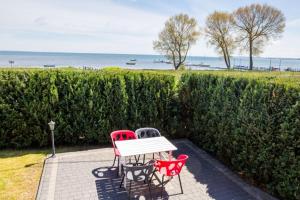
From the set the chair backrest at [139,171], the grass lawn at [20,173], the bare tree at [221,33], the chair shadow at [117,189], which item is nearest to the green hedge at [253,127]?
the chair shadow at [117,189]

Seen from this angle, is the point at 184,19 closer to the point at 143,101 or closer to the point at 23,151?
the point at 143,101

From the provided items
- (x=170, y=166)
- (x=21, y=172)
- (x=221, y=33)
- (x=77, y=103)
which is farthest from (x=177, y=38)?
(x=170, y=166)

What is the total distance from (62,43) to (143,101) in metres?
19.1

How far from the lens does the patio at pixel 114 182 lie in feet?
15.3

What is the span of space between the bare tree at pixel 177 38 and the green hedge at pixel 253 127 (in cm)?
2764

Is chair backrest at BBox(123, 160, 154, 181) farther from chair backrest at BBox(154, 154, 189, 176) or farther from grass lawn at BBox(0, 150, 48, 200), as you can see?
grass lawn at BBox(0, 150, 48, 200)

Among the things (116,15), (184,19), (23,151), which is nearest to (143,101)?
(23,151)

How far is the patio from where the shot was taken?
465 cm

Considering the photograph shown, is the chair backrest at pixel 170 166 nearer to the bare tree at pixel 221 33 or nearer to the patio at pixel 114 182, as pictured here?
the patio at pixel 114 182

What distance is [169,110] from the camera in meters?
8.24

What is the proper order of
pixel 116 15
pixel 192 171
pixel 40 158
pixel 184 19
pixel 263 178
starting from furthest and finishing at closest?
pixel 184 19 → pixel 116 15 → pixel 40 158 → pixel 192 171 → pixel 263 178

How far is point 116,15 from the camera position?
1080 centimetres

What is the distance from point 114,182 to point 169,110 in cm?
374

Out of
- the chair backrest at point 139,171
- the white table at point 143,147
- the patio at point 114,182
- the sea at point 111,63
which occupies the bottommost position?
the patio at point 114,182
